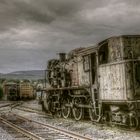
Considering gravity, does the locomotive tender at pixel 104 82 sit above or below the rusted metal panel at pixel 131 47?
below

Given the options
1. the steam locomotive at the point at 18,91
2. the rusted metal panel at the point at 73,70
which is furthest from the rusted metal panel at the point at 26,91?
the rusted metal panel at the point at 73,70

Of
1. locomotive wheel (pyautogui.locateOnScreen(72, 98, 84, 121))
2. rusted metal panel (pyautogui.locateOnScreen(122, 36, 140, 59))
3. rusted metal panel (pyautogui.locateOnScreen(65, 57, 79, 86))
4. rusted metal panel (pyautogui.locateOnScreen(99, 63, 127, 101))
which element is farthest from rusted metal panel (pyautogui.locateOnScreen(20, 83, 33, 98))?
rusted metal panel (pyautogui.locateOnScreen(122, 36, 140, 59))

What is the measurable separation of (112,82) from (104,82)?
73cm

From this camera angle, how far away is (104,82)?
50.6ft

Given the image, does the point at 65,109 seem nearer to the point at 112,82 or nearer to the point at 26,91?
the point at 112,82

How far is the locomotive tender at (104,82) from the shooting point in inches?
545

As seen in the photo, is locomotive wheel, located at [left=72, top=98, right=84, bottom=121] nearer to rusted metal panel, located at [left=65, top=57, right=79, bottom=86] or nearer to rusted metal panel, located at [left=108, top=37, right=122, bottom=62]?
rusted metal panel, located at [left=65, top=57, right=79, bottom=86]

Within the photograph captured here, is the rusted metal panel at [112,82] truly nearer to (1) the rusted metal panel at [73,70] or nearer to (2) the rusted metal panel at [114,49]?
(2) the rusted metal panel at [114,49]

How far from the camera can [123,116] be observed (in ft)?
46.7

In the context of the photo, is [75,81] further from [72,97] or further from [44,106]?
[44,106]

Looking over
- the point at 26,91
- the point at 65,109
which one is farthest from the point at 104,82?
the point at 26,91

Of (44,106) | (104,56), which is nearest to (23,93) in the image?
(44,106)

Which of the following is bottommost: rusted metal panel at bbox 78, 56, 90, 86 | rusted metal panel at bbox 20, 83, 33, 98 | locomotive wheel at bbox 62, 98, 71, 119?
locomotive wheel at bbox 62, 98, 71, 119

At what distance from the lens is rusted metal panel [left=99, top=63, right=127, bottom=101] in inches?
551
